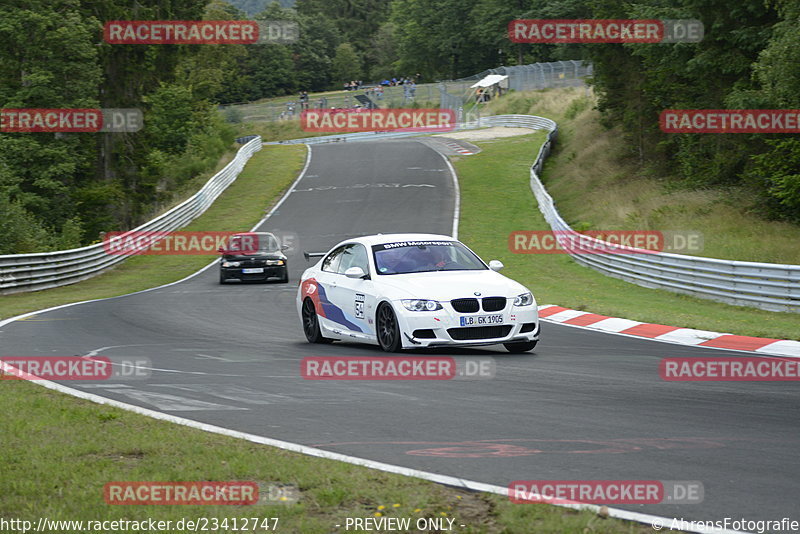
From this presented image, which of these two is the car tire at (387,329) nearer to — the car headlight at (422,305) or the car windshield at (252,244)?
the car headlight at (422,305)

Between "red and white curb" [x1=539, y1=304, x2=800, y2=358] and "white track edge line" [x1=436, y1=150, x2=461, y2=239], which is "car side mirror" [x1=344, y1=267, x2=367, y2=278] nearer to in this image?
"red and white curb" [x1=539, y1=304, x2=800, y2=358]

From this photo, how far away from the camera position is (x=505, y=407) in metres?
8.37

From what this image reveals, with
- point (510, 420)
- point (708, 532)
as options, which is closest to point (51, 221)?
point (510, 420)

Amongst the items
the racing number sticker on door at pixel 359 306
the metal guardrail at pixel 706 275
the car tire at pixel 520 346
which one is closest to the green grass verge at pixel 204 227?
the racing number sticker on door at pixel 359 306

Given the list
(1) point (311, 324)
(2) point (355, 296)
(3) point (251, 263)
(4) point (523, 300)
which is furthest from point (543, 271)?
(4) point (523, 300)

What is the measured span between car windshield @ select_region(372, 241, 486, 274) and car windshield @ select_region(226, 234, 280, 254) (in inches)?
609

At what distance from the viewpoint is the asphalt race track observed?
242 inches

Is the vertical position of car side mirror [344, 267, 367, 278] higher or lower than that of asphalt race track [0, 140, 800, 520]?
higher

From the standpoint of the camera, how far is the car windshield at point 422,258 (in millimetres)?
13023

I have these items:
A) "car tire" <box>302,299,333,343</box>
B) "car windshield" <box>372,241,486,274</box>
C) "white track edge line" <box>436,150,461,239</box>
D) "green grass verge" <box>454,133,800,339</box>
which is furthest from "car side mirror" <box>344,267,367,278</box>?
"white track edge line" <box>436,150,461,239</box>

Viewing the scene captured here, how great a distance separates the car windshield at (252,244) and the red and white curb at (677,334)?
12.4 metres

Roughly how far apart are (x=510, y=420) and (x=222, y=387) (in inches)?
130

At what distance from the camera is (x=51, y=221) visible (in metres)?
44.5

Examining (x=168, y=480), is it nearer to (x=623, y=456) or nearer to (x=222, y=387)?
(x=623, y=456)
